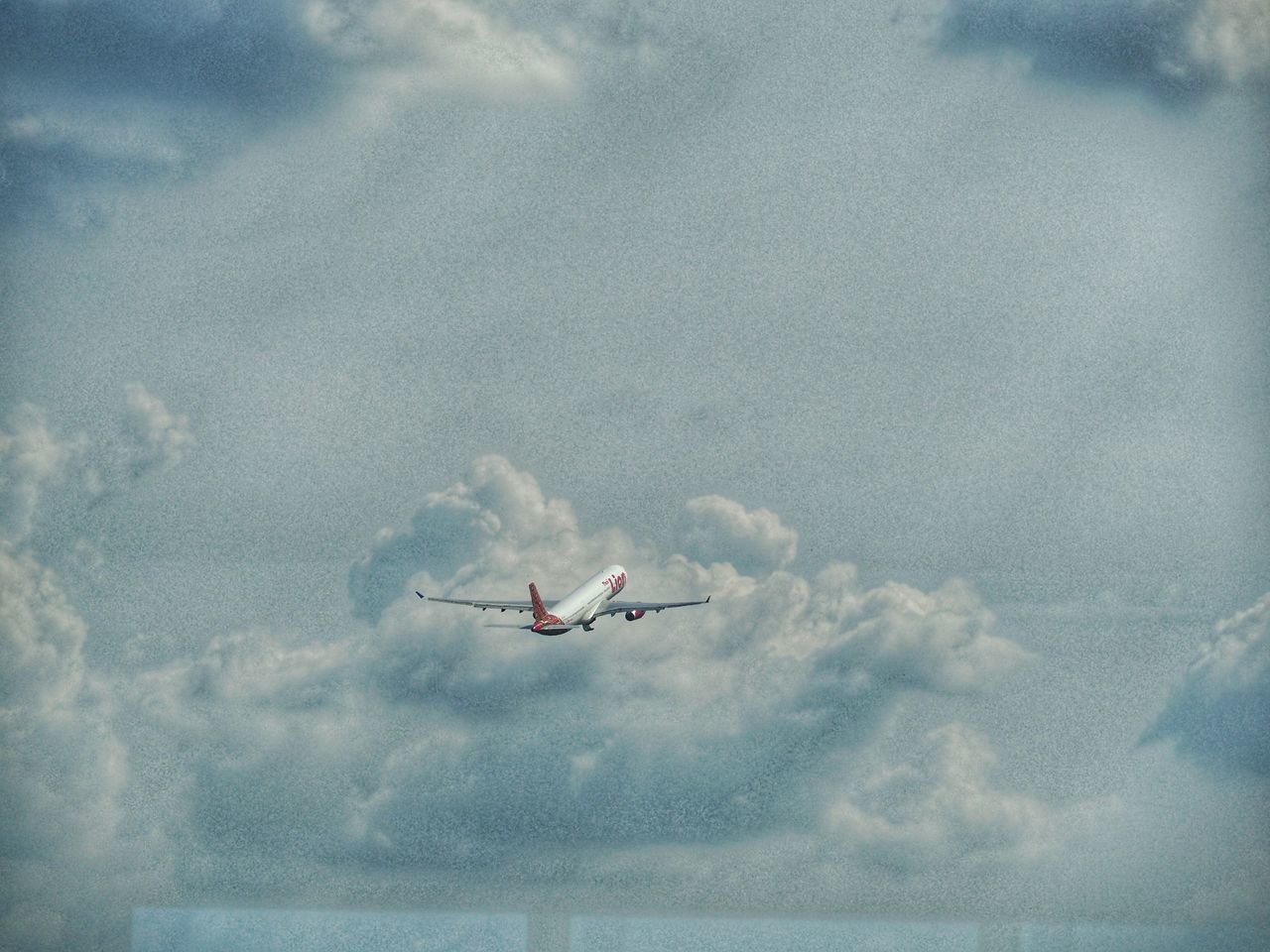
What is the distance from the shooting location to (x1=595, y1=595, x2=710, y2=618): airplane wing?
113ft

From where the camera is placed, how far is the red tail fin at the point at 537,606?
3547cm

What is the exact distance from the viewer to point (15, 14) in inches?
1433

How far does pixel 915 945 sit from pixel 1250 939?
20.4 feet

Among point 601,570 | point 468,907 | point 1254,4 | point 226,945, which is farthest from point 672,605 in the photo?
point 1254,4

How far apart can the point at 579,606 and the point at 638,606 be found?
1312 mm

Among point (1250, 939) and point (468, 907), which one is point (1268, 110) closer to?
point (1250, 939)

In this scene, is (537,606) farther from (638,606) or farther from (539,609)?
(638,606)

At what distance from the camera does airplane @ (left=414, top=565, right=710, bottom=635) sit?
3528 cm

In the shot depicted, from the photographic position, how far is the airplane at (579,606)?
35.3 m

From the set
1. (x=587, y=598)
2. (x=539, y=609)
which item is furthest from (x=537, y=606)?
(x=587, y=598)

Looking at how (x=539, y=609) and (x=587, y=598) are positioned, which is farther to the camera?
(x=587, y=598)

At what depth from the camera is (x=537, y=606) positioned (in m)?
35.5

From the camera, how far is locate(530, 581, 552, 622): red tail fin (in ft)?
116

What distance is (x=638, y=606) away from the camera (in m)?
35.3
